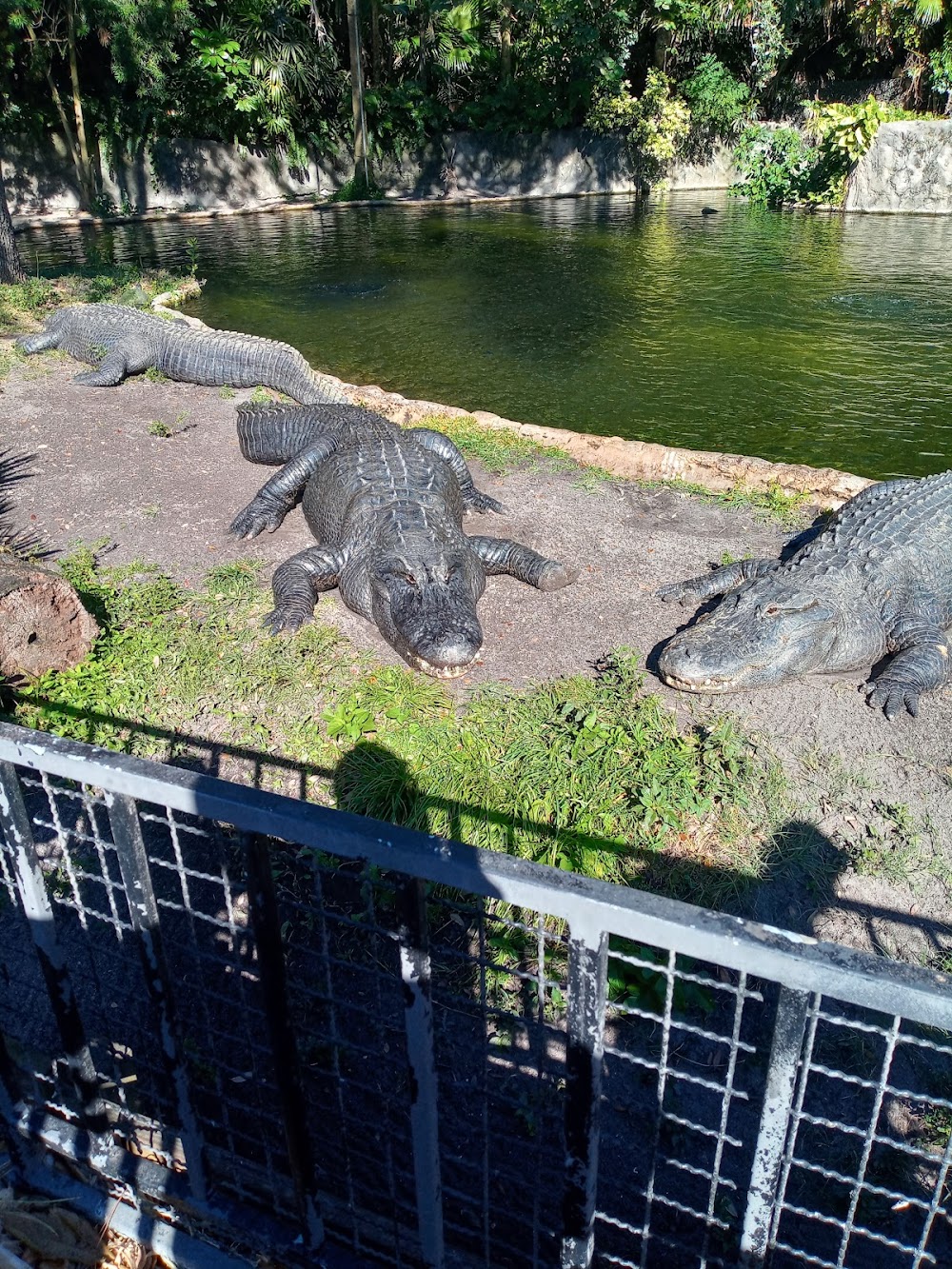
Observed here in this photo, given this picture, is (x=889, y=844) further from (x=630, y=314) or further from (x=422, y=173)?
(x=422, y=173)

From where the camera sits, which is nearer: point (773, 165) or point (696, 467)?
point (696, 467)

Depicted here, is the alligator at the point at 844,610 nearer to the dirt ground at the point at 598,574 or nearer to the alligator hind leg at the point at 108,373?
the dirt ground at the point at 598,574

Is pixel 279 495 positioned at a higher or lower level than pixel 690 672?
higher

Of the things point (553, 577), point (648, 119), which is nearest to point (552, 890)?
point (553, 577)

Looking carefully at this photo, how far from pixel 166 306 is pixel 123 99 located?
42.1ft

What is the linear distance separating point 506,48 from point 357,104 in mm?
4599

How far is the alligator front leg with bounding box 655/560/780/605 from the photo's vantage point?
4.77 m

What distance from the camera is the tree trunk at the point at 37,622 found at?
388 centimetres

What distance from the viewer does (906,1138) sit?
2520 mm

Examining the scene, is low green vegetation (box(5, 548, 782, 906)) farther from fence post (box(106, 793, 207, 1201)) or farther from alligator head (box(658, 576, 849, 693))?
fence post (box(106, 793, 207, 1201))

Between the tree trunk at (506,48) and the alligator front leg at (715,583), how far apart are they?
23741mm

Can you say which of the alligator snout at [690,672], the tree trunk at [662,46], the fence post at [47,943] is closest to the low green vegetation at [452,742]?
the alligator snout at [690,672]

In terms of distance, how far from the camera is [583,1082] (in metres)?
1.32

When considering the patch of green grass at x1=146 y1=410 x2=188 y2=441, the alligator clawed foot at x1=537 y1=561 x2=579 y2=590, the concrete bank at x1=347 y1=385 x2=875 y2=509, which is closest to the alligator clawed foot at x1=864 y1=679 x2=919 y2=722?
the alligator clawed foot at x1=537 y1=561 x2=579 y2=590
